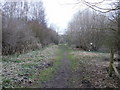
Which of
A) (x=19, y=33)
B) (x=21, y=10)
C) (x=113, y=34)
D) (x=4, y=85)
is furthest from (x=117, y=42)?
(x=21, y=10)

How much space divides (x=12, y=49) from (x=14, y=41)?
979mm

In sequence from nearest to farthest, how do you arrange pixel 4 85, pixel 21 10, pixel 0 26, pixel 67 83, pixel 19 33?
pixel 4 85
pixel 67 83
pixel 0 26
pixel 19 33
pixel 21 10

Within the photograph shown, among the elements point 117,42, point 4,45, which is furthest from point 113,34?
point 4,45

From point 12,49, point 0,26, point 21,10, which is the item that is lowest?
point 12,49

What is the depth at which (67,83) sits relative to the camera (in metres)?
7.14

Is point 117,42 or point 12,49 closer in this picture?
point 117,42

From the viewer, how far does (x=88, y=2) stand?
250 inches

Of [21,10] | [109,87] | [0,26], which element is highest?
[21,10]

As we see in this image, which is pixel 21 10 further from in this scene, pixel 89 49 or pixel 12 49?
pixel 12 49

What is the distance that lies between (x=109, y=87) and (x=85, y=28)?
999 inches

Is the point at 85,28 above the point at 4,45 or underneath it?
above

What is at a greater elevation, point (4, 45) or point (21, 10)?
point (21, 10)

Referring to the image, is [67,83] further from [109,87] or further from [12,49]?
[12,49]

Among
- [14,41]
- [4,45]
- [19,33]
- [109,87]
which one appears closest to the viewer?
[109,87]
